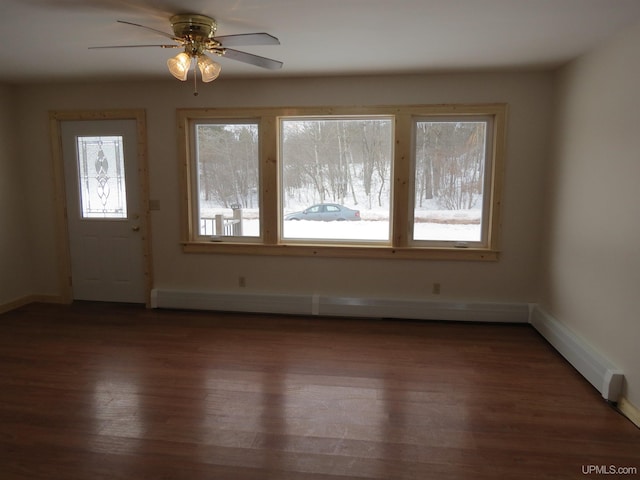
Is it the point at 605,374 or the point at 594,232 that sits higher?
the point at 594,232

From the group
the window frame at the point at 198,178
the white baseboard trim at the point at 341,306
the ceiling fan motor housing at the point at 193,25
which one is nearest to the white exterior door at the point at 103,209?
the white baseboard trim at the point at 341,306

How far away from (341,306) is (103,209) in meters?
2.95

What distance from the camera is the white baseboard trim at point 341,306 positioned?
3.94m

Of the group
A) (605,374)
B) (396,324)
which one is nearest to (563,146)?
(605,374)

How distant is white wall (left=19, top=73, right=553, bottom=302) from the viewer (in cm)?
375

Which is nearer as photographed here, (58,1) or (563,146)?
(58,1)

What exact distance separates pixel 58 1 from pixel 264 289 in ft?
9.74

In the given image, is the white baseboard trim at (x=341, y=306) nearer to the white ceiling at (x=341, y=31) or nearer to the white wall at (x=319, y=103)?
the white wall at (x=319, y=103)

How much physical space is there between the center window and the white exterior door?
1.75m

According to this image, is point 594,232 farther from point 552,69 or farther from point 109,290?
point 109,290

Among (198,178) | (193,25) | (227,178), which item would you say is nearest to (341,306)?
(227,178)

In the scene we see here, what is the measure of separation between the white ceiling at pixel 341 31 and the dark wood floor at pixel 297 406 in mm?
2471

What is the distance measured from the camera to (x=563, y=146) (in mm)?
3428

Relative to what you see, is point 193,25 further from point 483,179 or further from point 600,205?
point 600,205
